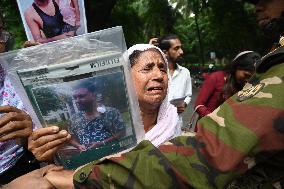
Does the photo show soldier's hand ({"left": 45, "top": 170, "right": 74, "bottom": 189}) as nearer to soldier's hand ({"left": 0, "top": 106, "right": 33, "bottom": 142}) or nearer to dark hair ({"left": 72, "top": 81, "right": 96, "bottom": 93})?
soldier's hand ({"left": 0, "top": 106, "right": 33, "bottom": 142})

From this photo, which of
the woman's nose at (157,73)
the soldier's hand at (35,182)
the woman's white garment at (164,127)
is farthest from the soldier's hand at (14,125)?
the woman's nose at (157,73)

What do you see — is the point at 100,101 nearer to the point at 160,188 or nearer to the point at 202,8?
the point at 160,188

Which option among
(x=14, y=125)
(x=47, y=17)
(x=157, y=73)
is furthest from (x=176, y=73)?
(x=14, y=125)

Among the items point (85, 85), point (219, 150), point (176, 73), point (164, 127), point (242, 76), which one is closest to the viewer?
point (219, 150)

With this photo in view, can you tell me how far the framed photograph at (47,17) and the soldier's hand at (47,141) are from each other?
0.60 m

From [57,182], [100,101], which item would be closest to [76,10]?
[100,101]

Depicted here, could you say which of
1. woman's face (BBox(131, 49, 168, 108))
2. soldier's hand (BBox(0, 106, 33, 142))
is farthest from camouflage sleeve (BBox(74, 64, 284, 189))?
woman's face (BBox(131, 49, 168, 108))

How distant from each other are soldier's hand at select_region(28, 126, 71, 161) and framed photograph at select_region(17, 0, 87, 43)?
60 cm

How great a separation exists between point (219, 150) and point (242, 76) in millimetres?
2861

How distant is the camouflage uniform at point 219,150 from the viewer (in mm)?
1097

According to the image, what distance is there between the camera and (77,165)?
4.67ft

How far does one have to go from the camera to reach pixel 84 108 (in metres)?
1.35

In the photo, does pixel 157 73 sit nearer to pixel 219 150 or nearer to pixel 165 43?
pixel 219 150

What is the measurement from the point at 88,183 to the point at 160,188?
23 centimetres
